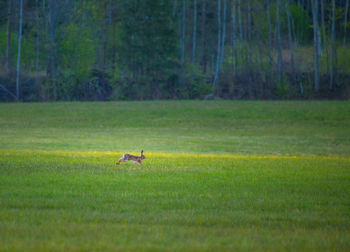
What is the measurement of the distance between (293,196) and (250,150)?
14.1 meters

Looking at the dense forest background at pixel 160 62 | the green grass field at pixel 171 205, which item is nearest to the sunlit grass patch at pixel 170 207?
the green grass field at pixel 171 205

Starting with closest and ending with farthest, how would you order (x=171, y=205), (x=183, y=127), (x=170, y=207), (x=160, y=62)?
(x=170, y=207) < (x=171, y=205) < (x=183, y=127) < (x=160, y=62)

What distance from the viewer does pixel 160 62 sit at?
50.2 m

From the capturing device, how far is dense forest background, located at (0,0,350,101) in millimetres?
47875

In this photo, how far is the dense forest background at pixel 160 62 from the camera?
157 ft

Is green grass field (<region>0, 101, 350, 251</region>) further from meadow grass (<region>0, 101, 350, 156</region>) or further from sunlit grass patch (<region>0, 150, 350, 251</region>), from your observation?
meadow grass (<region>0, 101, 350, 156</region>)

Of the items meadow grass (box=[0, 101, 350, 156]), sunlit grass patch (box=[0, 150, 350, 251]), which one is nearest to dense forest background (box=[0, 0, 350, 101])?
meadow grass (box=[0, 101, 350, 156])

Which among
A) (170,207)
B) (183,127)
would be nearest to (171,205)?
(170,207)

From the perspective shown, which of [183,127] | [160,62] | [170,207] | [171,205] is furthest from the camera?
[160,62]

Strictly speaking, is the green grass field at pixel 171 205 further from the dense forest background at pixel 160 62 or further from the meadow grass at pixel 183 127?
the dense forest background at pixel 160 62

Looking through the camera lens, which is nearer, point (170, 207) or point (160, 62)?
point (170, 207)

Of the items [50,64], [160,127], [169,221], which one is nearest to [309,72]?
[160,127]

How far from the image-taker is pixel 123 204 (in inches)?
314

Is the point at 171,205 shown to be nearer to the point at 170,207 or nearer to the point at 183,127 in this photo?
the point at 170,207
